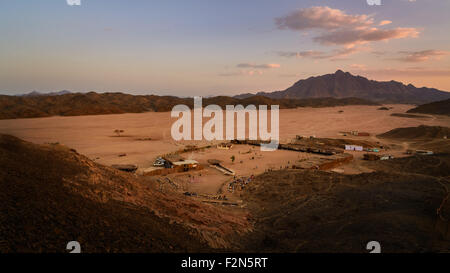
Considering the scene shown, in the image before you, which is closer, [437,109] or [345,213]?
[345,213]

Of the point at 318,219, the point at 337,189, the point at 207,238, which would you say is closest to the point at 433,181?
the point at 337,189

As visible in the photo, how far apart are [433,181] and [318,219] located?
32.4ft

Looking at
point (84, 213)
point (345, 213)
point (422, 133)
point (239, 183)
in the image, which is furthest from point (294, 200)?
point (422, 133)

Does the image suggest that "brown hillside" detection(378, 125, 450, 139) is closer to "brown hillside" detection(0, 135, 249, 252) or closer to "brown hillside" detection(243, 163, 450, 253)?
"brown hillside" detection(243, 163, 450, 253)

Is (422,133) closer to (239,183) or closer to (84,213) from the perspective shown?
(239,183)

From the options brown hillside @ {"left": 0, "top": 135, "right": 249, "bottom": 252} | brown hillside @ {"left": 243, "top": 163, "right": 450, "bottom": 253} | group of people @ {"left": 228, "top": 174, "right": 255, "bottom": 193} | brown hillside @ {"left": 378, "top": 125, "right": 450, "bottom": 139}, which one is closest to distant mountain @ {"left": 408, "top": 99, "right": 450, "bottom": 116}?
brown hillside @ {"left": 378, "top": 125, "right": 450, "bottom": 139}

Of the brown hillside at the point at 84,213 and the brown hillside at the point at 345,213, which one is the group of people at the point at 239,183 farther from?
the brown hillside at the point at 84,213

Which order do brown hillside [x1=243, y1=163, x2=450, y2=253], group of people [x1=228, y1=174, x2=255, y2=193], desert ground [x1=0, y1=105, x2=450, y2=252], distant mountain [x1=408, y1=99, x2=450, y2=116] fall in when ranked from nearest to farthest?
brown hillside [x1=243, y1=163, x2=450, y2=253], desert ground [x1=0, y1=105, x2=450, y2=252], group of people [x1=228, y1=174, x2=255, y2=193], distant mountain [x1=408, y1=99, x2=450, y2=116]

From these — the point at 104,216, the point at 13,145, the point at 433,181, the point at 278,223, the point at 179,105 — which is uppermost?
the point at 179,105

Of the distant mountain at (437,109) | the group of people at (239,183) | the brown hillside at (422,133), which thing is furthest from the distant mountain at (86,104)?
the brown hillside at (422,133)
